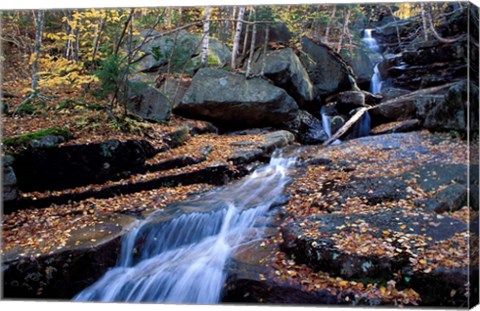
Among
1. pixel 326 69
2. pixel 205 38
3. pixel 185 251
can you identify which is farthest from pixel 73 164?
pixel 326 69

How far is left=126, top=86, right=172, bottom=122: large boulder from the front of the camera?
597 centimetres

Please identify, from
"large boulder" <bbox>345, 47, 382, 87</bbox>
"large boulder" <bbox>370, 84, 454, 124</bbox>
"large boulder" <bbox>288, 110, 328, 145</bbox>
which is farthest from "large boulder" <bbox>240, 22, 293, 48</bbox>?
"large boulder" <bbox>370, 84, 454, 124</bbox>

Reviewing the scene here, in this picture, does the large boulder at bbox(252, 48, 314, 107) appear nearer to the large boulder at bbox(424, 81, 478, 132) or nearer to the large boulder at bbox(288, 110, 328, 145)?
the large boulder at bbox(288, 110, 328, 145)

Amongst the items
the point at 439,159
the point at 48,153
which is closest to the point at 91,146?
the point at 48,153

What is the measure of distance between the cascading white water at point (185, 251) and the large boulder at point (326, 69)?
3.41 metres

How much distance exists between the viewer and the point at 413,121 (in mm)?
5012

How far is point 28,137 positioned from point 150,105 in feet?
6.60

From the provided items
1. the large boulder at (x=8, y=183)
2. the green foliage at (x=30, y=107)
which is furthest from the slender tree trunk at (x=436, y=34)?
the large boulder at (x=8, y=183)

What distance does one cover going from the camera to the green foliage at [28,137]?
4650mm

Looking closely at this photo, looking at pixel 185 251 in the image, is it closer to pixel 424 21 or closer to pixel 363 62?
pixel 424 21

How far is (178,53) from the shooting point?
641cm

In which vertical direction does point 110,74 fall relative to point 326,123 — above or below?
above

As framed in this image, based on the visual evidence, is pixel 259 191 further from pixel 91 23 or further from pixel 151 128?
pixel 91 23

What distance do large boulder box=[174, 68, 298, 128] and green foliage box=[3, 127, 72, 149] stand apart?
2.51 meters
